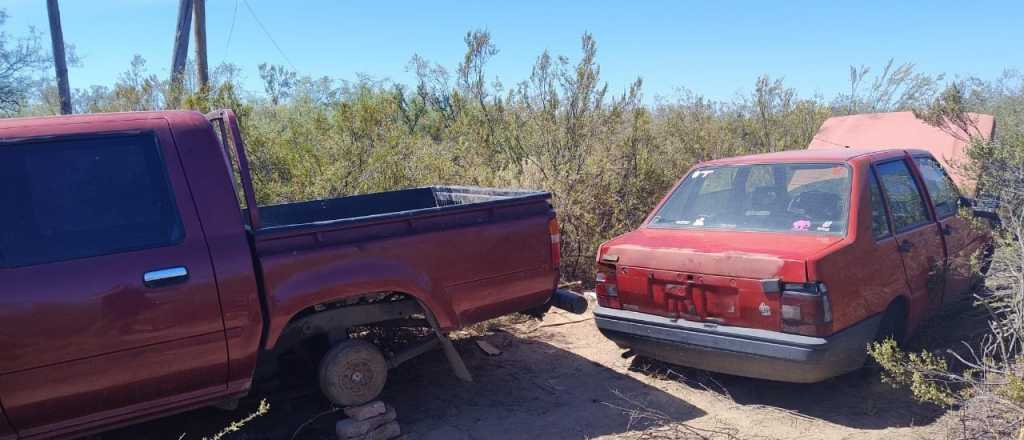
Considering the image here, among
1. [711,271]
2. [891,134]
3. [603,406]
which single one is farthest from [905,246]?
[891,134]

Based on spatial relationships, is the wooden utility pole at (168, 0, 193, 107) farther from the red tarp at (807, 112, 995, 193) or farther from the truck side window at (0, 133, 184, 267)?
the red tarp at (807, 112, 995, 193)

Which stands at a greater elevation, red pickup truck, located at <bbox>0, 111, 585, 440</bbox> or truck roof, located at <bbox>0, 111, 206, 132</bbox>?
truck roof, located at <bbox>0, 111, 206, 132</bbox>

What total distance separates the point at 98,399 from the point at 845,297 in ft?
13.3

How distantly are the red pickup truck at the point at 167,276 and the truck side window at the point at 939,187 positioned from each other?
3.60 metres

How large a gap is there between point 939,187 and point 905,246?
3.96ft

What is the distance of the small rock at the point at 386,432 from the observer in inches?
166

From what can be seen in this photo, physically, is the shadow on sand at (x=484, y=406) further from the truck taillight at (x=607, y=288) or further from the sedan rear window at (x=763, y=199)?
the sedan rear window at (x=763, y=199)

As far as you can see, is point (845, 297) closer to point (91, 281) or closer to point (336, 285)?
point (336, 285)

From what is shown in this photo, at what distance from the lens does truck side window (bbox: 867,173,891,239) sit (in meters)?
4.72

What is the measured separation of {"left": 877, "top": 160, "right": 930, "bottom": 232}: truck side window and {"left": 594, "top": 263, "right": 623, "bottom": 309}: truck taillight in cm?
194

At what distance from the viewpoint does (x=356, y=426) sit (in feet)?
13.7

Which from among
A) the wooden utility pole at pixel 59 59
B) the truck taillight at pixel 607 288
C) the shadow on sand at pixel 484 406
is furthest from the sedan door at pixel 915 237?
the wooden utility pole at pixel 59 59

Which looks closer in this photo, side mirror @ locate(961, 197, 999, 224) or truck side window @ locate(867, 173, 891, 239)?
truck side window @ locate(867, 173, 891, 239)

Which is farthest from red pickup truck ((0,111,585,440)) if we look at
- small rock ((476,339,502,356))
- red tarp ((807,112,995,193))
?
red tarp ((807,112,995,193))
